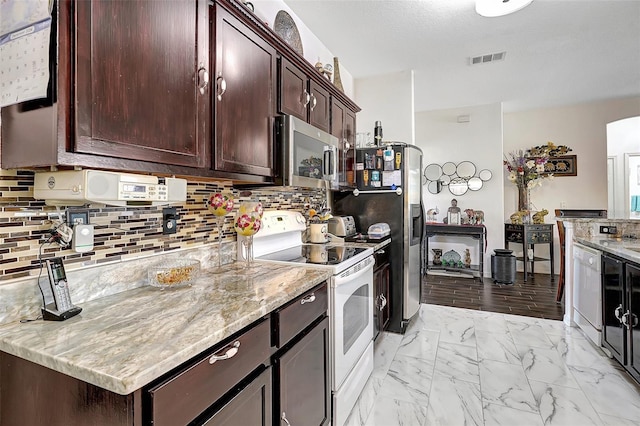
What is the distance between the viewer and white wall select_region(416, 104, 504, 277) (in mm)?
5094

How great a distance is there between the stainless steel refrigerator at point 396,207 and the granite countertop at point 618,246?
1374 millimetres

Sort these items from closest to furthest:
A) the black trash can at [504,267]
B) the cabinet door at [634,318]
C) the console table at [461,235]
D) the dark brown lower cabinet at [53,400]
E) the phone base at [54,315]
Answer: the dark brown lower cabinet at [53,400]
the phone base at [54,315]
the cabinet door at [634,318]
the black trash can at [504,267]
the console table at [461,235]

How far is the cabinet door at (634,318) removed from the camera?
1981mm

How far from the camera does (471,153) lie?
5.28m

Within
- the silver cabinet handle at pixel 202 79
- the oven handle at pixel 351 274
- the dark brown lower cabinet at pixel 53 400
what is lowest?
the dark brown lower cabinet at pixel 53 400

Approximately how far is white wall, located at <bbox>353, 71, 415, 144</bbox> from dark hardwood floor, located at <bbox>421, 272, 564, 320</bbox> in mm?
2014

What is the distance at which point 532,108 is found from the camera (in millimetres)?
5336

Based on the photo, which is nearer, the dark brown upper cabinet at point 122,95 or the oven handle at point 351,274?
the dark brown upper cabinet at point 122,95

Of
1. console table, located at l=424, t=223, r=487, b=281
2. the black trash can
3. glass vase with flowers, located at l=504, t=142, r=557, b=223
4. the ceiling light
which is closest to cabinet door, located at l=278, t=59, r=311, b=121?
the ceiling light

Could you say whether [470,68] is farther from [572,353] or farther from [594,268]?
[572,353]

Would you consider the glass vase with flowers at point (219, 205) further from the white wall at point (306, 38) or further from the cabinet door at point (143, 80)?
the white wall at point (306, 38)

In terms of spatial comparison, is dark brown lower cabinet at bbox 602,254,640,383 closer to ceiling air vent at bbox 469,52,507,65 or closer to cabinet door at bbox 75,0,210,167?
ceiling air vent at bbox 469,52,507,65

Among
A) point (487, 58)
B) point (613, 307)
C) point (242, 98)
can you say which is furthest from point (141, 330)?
point (487, 58)

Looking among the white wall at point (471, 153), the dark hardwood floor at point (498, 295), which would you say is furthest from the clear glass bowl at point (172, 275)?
the white wall at point (471, 153)
